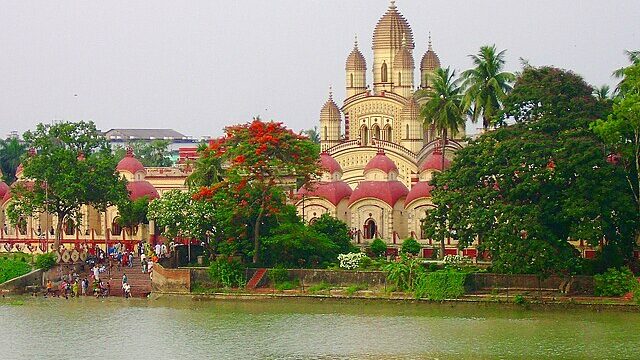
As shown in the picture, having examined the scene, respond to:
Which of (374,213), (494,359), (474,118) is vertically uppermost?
(474,118)

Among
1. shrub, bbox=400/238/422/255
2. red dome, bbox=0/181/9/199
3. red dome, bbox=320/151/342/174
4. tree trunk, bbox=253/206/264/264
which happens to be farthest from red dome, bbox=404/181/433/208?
red dome, bbox=0/181/9/199

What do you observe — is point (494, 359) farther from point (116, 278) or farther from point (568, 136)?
point (116, 278)

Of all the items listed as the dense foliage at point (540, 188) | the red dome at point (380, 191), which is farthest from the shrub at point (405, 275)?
the red dome at point (380, 191)

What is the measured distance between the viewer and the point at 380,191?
50031 mm

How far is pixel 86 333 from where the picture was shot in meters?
33.7

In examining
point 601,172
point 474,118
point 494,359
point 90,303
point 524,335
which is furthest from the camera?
point 474,118

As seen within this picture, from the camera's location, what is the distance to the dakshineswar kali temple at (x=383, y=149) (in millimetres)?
49812

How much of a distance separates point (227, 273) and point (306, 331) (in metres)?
7.76

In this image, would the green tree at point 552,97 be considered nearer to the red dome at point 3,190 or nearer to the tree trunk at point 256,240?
the tree trunk at point 256,240

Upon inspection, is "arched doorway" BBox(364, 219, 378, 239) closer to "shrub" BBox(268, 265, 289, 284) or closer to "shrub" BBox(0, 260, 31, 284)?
"shrub" BBox(268, 265, 289, 284)

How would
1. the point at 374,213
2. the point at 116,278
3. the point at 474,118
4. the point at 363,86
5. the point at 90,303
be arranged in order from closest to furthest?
the point at 90,303, the point at 116,278, the point at 474,118, the point at 374,213, the point at 363,86

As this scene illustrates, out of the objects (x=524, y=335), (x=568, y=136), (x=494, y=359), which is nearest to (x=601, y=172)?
(x=568, y=136)

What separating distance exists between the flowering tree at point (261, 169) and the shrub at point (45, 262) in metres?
5.97

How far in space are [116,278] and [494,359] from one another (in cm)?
1770
